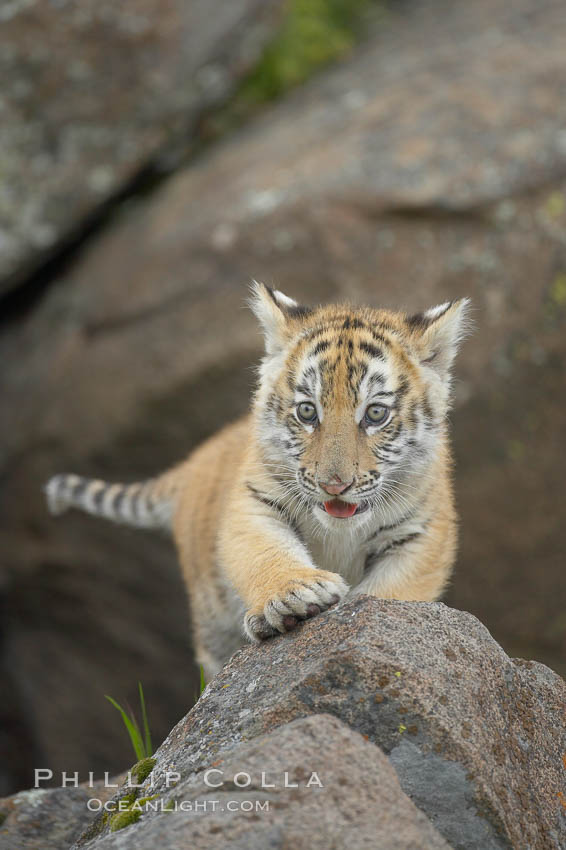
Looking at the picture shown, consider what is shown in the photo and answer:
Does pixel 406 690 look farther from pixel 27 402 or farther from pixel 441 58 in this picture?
pixel 441 58

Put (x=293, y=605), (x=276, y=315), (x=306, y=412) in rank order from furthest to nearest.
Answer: (x=276, y=315), (x=306, y=412), (x=293, y=605)

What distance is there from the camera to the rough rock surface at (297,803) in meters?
2.68

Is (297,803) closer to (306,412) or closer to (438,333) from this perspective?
(306,412)

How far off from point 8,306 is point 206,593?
548 cm

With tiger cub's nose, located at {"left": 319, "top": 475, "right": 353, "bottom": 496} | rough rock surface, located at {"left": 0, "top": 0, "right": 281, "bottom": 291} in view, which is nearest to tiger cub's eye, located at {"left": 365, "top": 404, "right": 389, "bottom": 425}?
tiger cub's nose, located at {"left": 319, "top": 475, "right": 353, "bottom": 496}

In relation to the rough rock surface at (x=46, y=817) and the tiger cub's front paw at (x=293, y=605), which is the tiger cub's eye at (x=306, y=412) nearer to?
the tiger cub's front paw at (x=293, y=605)

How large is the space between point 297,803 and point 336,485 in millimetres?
1825

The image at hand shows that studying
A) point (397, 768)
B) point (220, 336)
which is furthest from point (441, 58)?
point (397, 768)

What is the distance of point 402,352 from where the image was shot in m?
5.03

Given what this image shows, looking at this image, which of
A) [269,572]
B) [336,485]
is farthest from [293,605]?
[336,485]

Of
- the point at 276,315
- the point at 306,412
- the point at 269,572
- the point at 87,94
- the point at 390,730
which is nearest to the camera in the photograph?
the point at 390,730

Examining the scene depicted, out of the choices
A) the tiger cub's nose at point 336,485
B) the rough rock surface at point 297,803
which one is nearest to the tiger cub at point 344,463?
the tiger cub's nose at point 336,485

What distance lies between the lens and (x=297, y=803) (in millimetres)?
2785

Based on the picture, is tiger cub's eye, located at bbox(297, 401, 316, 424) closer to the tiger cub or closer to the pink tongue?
the tiger cub
